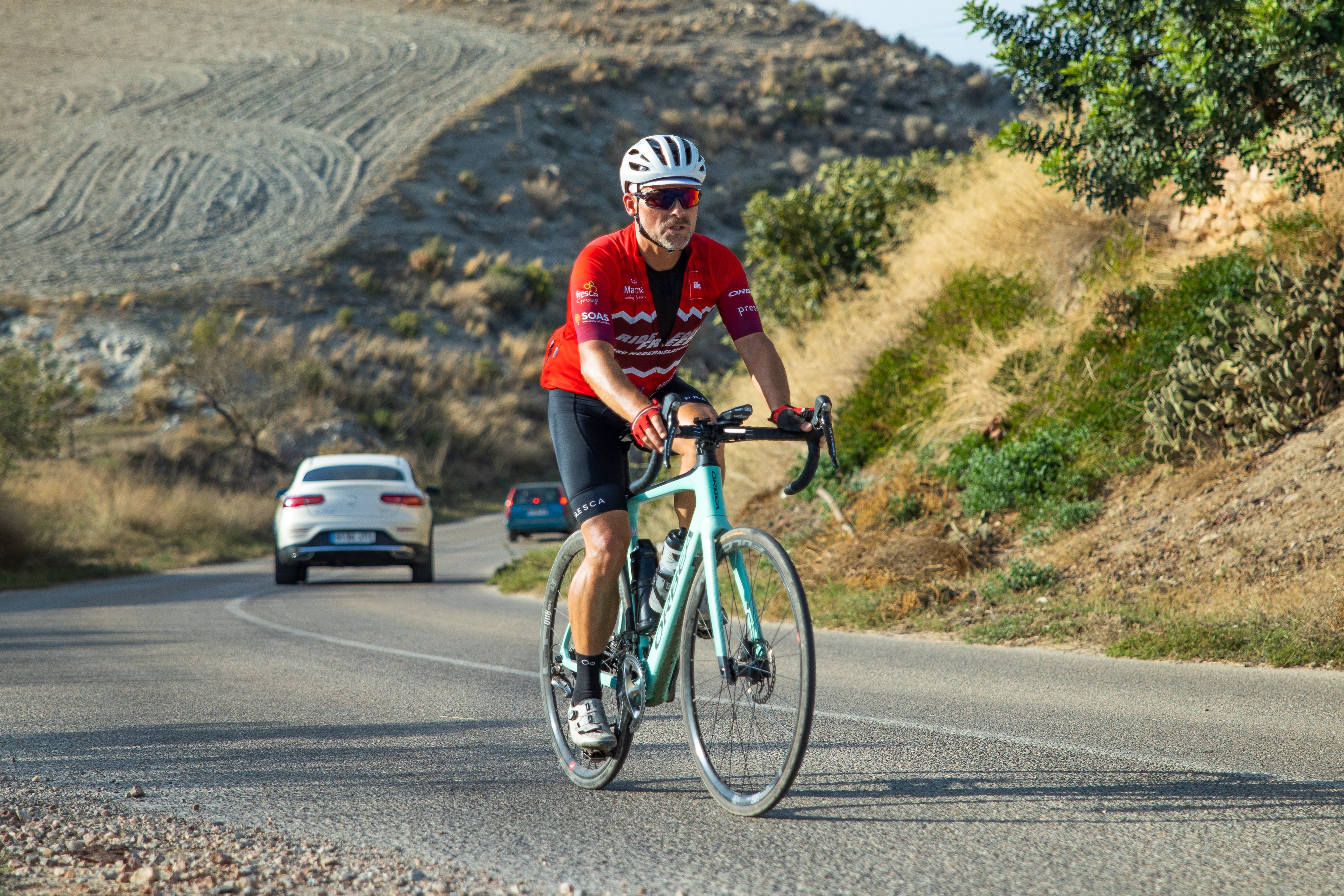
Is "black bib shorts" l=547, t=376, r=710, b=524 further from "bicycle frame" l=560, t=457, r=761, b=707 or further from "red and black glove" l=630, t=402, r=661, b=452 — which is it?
"red and black glove" l=630, t=402, r=661, b=452

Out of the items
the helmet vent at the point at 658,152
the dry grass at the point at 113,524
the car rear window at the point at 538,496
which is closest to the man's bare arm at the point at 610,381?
the helmet vent at the point at 658,152

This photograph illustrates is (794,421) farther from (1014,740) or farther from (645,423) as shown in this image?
(1014,740)

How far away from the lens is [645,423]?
3.93 m

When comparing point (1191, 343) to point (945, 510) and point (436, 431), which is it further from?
point (436, 431)

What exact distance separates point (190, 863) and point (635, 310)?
7.74 feet

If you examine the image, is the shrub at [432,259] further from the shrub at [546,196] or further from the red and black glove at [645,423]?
the red and black glove at [645,423]

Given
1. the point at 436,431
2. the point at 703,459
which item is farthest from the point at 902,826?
the point at 436,431

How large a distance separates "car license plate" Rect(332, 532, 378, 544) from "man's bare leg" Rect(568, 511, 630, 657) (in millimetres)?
13380

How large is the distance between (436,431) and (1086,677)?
38.1 m

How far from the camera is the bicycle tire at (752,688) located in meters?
3.71

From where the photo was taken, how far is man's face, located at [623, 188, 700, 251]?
4352 mm

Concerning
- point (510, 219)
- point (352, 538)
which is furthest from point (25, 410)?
point (510, 219)

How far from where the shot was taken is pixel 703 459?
4109 millimetres

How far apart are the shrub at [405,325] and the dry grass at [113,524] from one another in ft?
46.4
